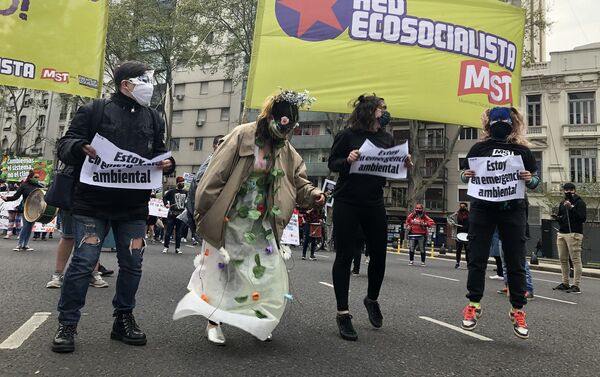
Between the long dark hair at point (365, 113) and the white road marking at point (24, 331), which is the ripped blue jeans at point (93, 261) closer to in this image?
the white road marking at point (24, 331)

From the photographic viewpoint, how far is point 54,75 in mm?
5871

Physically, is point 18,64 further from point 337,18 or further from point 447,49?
point 447,49

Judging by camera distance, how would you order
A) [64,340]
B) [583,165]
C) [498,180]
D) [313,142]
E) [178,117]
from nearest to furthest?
[64,340] < [498,180] < [583,165] < [313,142] < [178,117]

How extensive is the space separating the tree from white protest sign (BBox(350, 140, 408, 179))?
2669 cm

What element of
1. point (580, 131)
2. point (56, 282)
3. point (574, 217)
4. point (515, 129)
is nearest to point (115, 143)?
point (56, 282)

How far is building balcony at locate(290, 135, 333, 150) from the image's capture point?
4621 centimetres

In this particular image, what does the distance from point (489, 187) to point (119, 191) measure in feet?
10.0

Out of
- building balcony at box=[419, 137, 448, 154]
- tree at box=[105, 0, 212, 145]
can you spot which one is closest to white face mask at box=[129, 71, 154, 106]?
tree at box=[105, 0, 212, 145]

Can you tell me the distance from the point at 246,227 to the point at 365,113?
1479 millimetres

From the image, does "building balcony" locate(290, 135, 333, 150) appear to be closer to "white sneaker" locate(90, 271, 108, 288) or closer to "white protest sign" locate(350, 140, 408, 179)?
"white sneaker" locate(90, 271, 108, 288)

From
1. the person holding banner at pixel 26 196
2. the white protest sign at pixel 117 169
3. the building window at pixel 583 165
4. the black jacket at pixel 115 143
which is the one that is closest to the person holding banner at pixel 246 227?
the white protest sign at pixel 117 169

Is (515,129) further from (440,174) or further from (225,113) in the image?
(225,113)

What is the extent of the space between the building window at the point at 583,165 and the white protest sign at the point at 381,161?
36410 millimetres

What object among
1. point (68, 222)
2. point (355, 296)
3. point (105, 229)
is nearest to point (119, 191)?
point (105, 229)
